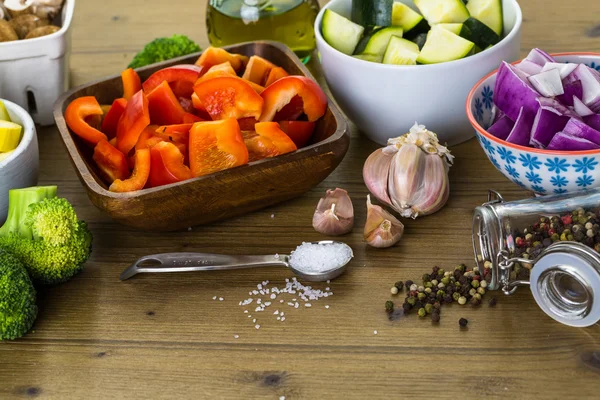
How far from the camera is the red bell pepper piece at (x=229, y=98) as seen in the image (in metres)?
1.49

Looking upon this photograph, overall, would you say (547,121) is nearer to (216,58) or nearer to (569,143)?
(569,143)

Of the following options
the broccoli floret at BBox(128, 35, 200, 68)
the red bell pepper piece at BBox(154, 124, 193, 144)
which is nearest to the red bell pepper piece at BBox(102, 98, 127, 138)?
the red bell pepper piece at BBox(154, 124, 193, 144)

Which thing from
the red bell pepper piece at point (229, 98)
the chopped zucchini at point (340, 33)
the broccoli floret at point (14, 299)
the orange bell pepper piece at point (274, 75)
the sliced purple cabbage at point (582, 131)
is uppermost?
the sliced purple cabbage at point (582, 131)

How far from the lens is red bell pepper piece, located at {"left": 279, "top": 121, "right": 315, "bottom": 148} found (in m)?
1.53

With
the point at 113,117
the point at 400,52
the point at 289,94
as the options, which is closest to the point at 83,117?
the point at 113,117

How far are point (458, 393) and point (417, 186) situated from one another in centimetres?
44

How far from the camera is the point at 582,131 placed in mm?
1332

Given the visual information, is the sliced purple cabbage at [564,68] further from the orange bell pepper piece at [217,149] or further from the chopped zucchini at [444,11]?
the orange bell pepper piece at [217,149]

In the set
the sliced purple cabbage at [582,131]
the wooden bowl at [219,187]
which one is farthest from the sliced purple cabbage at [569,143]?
the wooden bowl at [219,187]

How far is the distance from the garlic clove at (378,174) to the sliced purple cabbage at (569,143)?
0.99 ft

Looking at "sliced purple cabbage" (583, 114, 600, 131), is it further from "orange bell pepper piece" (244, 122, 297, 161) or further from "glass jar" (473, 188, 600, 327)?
"orange bell pepper piece" (244, 122, 297, 161)

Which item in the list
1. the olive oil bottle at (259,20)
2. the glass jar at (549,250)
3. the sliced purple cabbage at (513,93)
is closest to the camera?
the glass jar at (549,250)

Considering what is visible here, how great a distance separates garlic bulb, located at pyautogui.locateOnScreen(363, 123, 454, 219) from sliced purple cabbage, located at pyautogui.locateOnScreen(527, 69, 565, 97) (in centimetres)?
21

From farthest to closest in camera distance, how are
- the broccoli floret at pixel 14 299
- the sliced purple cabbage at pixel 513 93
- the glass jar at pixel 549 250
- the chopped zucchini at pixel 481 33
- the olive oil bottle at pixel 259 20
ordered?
the olive oil bottle at pixel 259 20
the chopped zucchini at pixel 481 33
the sliced purple cabbage at pixel 513 93
the broccoli floret at pixel 14 299
the glass jar at pixel 549 250
